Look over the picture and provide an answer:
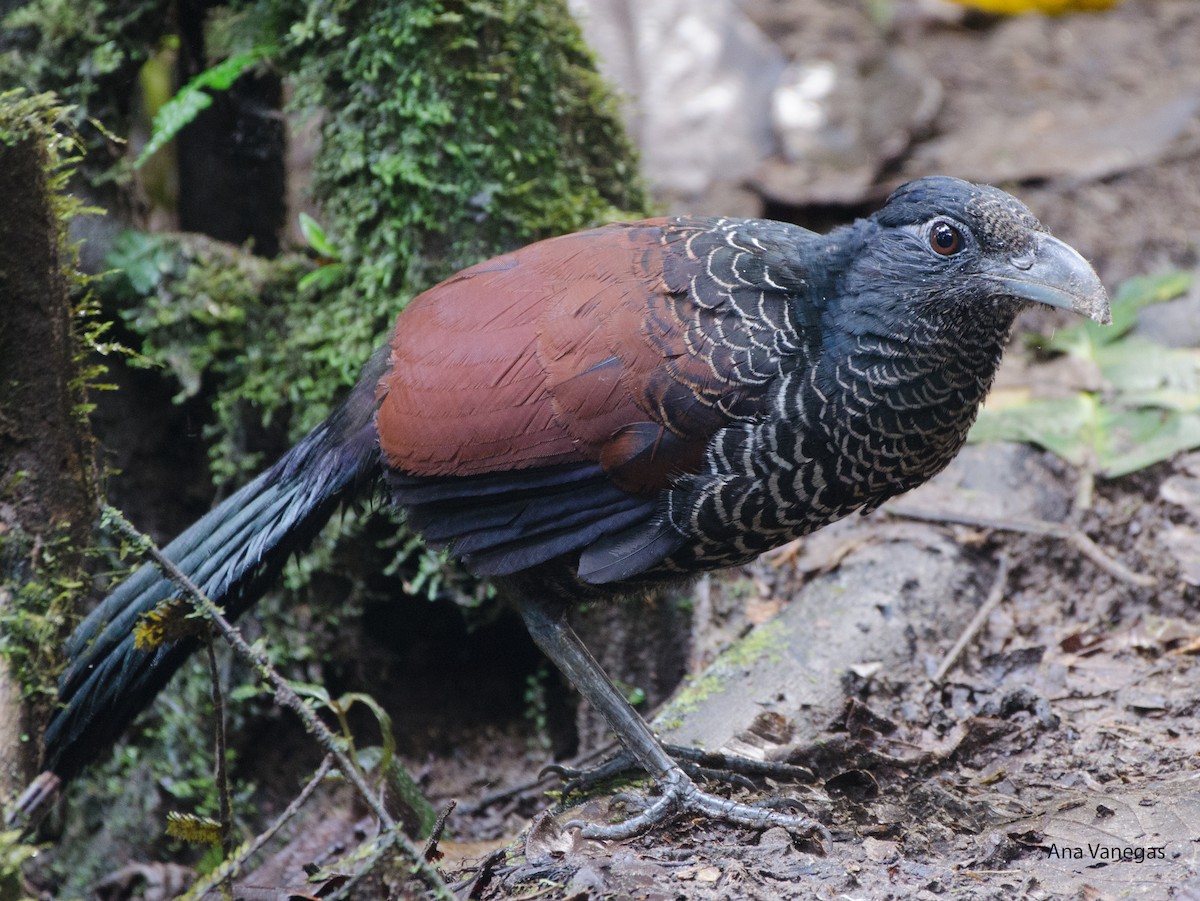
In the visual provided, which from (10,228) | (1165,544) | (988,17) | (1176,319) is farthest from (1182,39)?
(10,228)

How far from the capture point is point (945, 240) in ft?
9.96

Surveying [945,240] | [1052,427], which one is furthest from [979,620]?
[945,240]

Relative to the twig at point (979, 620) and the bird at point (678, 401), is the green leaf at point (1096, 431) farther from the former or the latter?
the bird at point (678, 401)

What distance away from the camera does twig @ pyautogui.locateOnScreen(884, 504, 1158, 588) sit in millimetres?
4164

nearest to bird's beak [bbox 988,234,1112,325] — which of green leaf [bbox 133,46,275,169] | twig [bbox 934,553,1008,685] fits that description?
twig [bbox 934,553,1008,685]

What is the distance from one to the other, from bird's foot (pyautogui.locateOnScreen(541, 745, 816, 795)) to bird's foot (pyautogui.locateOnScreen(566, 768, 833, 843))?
0.40 feet

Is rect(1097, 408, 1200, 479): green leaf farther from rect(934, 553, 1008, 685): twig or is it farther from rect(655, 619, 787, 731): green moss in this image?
rect(655, 619, 787, 731): green moss

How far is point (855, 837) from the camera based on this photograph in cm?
296

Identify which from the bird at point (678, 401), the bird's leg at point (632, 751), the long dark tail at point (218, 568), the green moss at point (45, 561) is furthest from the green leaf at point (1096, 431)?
the green moss at point (45, 561)

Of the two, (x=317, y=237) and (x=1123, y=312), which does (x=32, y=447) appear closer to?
(x=317, y=237)

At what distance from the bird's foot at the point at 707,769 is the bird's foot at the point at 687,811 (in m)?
0.12

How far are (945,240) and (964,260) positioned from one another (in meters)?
0.08

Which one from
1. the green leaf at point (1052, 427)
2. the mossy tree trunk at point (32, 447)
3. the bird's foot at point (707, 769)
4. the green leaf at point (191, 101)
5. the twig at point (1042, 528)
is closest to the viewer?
the mossy tree trunk at point (32, 447)

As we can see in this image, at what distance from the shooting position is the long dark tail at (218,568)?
3.12 meters
